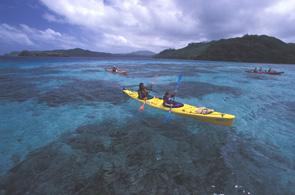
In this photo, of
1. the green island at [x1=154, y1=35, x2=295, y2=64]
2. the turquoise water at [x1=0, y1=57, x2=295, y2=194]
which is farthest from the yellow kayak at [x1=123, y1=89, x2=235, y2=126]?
the green island at [x1=154, y1=35, x2=295, y2=64]

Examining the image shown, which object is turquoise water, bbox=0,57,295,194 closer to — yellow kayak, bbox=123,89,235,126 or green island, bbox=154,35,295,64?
yellow kayak, bbox=123,89,235,126

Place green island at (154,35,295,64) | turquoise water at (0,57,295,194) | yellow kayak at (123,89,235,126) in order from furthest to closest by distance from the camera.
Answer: green island at (154,35,295,64) → yellow kayak at (123,89,235,126) → turquoise water at (0,57,295,194)

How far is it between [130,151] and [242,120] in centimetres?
909

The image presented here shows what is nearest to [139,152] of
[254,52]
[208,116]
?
[208,116]

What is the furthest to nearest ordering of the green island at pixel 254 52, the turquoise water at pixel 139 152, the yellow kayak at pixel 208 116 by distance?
the green island at pixel 254 52 → the yellow kayak at pixel 208 116 → the turquoise water at pixel 139 152

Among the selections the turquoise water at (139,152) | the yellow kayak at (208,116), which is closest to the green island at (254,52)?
the turquoise water at (139,152)

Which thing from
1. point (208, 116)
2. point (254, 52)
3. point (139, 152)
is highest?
point (254, 52)

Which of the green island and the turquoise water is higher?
the green island

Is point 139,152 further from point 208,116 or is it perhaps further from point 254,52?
point 254,52

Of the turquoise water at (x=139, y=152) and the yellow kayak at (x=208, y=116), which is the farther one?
the yellow kayak at (x=208, y=116)

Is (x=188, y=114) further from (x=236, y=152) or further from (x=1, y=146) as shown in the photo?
(x=1, y=146)

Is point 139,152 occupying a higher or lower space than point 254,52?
lower

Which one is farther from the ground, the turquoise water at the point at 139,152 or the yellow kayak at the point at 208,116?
the yellow kayak at the point at 208,116

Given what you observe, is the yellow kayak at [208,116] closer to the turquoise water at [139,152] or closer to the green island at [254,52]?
the turquoise water at [139,152]
